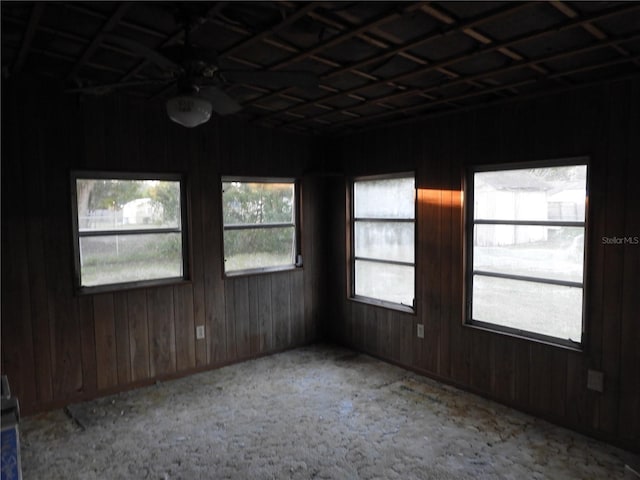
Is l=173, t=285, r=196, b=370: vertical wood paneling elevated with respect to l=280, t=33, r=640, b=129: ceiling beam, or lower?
lower

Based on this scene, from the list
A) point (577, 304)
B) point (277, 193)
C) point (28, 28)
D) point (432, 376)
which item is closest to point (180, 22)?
point (28, 28)

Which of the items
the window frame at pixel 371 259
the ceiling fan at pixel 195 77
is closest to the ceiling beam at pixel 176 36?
the ceiling fan at pixel 195 77

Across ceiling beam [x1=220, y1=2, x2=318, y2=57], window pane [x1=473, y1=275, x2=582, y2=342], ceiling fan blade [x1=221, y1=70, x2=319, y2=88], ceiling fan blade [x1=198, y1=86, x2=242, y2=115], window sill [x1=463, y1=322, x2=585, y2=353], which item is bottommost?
window sill [x1=463, y1=322, x2=585, y2=353]

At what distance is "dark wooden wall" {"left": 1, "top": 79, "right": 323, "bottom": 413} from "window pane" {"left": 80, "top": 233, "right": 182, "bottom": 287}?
5.7 inches

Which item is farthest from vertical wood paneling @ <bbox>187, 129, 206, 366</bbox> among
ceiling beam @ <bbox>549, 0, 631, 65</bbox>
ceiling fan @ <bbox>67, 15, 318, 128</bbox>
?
ceiling beam @ <bbox>549, 0, 631, 65</bbox>

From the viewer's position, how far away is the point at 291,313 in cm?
528

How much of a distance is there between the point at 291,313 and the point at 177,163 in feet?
7.17

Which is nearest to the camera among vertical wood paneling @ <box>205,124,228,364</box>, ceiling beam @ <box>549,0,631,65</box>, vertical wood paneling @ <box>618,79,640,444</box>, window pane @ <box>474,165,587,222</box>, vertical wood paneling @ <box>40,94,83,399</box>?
ceiling beam @ <box>549,0,631,65</box>

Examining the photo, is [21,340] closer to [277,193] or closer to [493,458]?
[277,193]

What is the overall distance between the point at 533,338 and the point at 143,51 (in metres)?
3.45

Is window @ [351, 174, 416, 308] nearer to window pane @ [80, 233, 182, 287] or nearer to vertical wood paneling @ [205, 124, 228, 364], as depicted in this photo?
vertical wood paneling @ [205, 124, 228, 364]

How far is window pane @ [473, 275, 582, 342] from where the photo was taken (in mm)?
3373

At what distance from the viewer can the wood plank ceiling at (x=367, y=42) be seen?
2371mm

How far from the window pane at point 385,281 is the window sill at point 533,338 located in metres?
0.80
